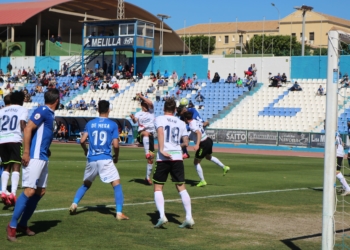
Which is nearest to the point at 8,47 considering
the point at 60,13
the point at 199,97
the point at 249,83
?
the point at 60,13

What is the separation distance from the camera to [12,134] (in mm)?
11922

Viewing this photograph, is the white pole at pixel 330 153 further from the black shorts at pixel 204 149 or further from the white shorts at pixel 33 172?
the black shorts at pixel 204 149

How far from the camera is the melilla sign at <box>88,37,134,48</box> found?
5697 cm

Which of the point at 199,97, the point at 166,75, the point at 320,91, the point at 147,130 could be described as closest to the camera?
the point at 147,130

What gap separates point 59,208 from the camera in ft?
37.9

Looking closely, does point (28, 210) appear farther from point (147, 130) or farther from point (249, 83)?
point (249, 83)

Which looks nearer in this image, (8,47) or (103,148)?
(103,148)

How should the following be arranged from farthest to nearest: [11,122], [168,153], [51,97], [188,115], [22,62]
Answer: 1. [22,62]
2. [188,115]
3. [11,122]
4. [168,153]
5. [51,97]

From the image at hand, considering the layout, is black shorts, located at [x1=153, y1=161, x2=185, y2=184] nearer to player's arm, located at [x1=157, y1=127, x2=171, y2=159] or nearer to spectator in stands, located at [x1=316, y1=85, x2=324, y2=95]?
player's arm, located at [x1=157, y1=127, x2=171, y2=159]

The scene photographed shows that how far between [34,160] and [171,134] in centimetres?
248

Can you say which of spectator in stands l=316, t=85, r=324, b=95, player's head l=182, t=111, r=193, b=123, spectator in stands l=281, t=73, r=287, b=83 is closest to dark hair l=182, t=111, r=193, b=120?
player's head l=182, t=111, r=193, b=123

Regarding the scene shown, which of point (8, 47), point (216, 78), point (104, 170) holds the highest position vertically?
point (8, 47)

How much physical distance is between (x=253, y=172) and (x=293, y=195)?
6.59 metres

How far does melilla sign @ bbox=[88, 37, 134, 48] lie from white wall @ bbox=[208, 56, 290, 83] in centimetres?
795
